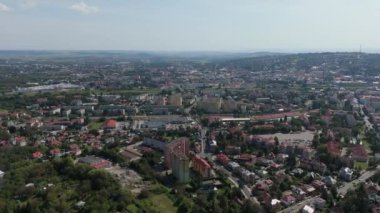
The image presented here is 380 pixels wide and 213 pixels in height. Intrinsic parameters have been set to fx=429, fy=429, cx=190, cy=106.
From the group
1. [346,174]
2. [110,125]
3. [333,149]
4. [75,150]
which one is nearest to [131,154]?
[75,150]

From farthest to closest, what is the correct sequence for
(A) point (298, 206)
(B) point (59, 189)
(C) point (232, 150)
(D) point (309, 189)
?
1. (C) point (232, 150)
2. (D) point (309, 189)
3. (B) point (59, 189)
4. (A) point (298, 206)

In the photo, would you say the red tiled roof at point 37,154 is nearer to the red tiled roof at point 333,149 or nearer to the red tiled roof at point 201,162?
the red tiled roof at point 201,162

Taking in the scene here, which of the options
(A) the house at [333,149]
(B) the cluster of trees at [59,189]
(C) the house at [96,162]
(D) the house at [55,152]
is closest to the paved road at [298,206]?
(A) the house at [333,149]

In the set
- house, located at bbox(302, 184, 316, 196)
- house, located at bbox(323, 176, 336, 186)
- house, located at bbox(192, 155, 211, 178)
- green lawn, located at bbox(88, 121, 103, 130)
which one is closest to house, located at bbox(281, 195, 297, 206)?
house, located at bbox(302, 184, 316, 196)

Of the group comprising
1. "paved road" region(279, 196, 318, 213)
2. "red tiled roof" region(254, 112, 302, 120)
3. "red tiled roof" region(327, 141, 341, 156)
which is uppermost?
"red tiled roof" region(327, 141, 341, 156)

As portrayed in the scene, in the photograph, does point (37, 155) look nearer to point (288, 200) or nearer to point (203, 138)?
point (203, 138)

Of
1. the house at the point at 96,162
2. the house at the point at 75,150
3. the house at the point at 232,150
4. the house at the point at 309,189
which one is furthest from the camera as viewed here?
the house at the point at 232,150

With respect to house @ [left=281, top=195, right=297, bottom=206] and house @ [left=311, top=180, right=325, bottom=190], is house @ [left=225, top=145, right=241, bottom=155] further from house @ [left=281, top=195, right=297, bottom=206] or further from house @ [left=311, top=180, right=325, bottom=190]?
house @ [left=281, top=195, right=297, bottom=206]
